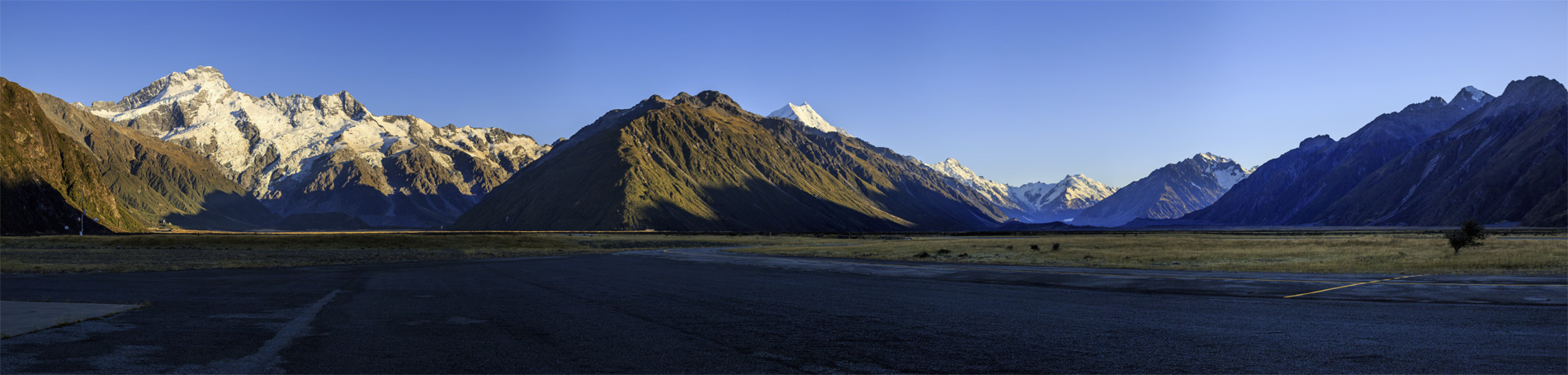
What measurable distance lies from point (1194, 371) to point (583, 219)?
196817 millimetres

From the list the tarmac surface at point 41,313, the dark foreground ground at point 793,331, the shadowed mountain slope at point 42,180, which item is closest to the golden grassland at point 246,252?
the dark foreground ground at point 793,331

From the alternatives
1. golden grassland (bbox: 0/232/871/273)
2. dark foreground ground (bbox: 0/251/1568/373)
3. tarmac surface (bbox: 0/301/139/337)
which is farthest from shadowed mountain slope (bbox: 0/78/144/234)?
dark foreground ground (bbox: 0/251/1568/373)

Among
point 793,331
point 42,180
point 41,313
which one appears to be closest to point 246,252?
point 41,313

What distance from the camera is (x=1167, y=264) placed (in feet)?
125

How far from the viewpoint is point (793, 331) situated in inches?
596

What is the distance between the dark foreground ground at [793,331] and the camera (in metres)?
11.5

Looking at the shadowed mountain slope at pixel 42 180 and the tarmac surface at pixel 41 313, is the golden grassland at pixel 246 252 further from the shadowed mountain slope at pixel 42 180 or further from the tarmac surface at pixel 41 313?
the shadowed mountain slope at pixel 42 180

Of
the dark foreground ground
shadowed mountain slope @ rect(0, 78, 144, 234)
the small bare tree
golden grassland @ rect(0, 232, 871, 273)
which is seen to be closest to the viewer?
the dark foreground ground

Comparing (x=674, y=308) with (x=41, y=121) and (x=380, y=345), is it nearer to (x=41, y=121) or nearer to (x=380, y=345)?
(x=380, y=345)

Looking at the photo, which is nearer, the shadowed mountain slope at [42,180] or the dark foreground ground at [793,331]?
the dark foreground ground at [793,331]

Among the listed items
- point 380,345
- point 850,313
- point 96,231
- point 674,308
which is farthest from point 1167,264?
point 96,231

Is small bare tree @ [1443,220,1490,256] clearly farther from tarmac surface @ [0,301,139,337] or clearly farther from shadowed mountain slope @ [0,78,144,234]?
shadowed mountain slope @ [0,78,144,234]

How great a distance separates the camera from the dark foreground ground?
11.5 metres

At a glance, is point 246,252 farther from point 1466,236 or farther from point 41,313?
point 1466,236
